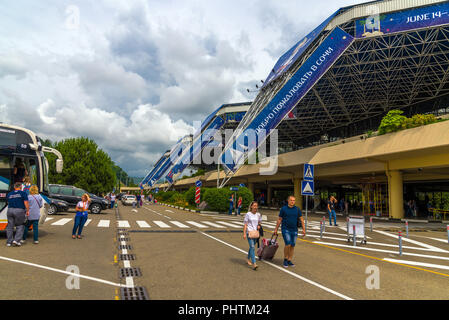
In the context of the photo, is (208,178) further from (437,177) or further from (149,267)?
(149,267)

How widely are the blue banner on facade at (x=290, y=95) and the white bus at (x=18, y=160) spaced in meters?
25.4

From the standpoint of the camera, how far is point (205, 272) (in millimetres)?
6676

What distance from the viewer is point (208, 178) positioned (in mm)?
65312

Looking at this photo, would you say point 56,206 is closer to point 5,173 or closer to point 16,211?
point 5,173

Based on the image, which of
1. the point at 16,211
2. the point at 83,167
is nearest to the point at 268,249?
the point at 16,211

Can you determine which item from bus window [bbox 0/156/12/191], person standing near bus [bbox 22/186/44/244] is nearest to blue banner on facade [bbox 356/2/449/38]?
person standing near bus [bbox 22/186/44/244]


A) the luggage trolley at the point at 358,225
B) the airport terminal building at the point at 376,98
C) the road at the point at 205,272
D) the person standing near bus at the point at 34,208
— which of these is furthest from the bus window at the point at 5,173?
the airport terminal building at the point at 376,98

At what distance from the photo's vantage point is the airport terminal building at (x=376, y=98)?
24.1 m

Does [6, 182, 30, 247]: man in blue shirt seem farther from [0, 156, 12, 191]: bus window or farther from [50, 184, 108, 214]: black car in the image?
[50, 184, 108, 214]: black car

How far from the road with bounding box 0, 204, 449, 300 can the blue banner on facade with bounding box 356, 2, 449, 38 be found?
2228 cm

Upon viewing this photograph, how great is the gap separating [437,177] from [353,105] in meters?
20.8

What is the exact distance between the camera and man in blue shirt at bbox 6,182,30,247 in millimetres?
9203

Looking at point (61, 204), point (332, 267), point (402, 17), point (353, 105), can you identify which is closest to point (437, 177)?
point (402, 17)

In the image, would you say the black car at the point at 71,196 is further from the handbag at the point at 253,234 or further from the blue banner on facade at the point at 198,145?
the blue banner on facade at the point at 198,145
